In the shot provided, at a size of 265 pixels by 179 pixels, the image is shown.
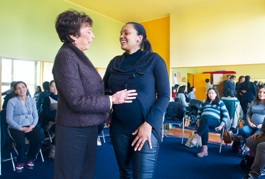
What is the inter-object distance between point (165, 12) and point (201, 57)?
1.76 metres

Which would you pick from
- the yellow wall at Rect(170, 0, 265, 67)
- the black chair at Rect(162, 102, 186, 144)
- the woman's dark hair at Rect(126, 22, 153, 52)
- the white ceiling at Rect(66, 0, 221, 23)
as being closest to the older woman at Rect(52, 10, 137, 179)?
the woman's dark hair at Rect(126, 22, 153, 52)

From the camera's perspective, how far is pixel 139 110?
1148 millimetres

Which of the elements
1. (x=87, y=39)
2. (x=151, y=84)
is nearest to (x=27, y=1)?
(x=87, y=39)

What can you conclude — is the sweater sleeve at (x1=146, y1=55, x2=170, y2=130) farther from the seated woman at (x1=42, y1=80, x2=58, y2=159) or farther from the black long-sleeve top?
the seated woman at (x1=42, y1=80, x2=58, y2=159)

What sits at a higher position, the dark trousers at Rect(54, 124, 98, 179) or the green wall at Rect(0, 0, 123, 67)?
the green wall at Rect(0, 0, 123, 67)

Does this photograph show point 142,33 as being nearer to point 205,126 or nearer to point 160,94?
point 160,94

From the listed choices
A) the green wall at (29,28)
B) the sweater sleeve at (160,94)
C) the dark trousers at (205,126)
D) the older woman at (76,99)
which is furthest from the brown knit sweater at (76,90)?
the green wall at (29,28)

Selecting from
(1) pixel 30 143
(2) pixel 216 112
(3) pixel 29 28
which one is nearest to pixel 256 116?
(2) pixel 216 112

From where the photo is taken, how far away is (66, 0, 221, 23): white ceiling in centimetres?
522

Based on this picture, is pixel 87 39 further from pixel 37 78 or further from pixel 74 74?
pixel 37 78

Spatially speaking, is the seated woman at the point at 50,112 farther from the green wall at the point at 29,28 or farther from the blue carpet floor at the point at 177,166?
the green wall at the point at 29,28

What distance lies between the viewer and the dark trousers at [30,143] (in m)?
2.84

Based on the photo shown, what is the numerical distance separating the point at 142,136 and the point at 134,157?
0.53 feet

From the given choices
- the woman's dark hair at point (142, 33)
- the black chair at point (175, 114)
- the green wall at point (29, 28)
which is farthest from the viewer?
the black chair at point (175, 114)
